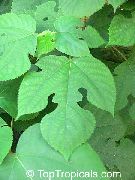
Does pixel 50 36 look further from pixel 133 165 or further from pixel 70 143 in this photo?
pixel 133 165

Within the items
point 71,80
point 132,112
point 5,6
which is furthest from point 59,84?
point 5,6

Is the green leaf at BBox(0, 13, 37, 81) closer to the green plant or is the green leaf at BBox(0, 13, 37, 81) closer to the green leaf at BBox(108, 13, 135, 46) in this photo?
the green plant

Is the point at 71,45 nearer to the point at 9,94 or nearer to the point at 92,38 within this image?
the point at 92,38

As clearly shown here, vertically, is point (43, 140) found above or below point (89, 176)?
above

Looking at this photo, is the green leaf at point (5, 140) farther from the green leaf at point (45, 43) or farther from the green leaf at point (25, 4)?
the green leaf at point (25, 4)

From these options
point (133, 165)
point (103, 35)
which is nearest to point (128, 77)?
point (103, 35)

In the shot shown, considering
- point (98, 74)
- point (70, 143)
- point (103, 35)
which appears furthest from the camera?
point (103, 35)

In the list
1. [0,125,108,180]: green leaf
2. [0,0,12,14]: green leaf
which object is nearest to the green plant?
[0,125,108,180]: green leaf
